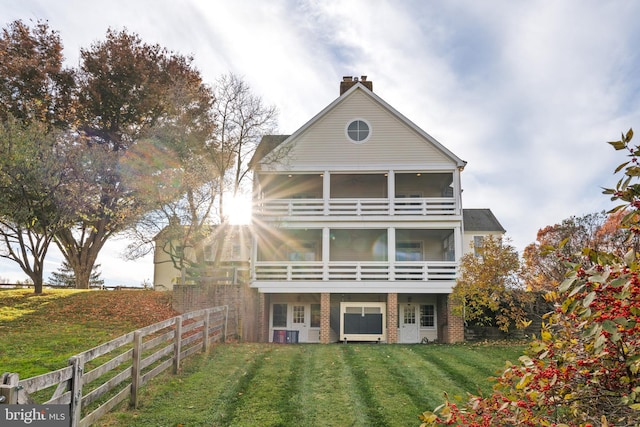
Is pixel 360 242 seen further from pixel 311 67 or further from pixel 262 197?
pixel 311 67

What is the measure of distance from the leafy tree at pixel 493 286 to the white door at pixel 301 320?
6804 mm

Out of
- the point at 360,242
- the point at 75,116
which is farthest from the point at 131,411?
the point at 75,116

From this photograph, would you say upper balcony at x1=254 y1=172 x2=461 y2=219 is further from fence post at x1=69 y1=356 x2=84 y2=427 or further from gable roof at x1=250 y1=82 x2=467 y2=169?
fence post at x1=69 y1=356 x2=84 y2=427

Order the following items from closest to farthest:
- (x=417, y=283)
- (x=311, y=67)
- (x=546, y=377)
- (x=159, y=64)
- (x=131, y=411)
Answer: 1. (x=546, y=377)
2. (x=131, y=411)
3. (x=311, y=67)
4. (x=417, y=283)
5. (x=159, y=64)

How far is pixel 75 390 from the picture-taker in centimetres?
575

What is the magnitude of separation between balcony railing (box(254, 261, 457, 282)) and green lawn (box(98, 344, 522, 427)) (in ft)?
19.4

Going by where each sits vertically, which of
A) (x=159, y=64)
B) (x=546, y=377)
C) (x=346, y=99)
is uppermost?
(x=159, y=64)

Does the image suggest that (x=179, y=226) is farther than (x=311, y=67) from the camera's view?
Yes

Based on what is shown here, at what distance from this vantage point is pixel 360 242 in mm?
23031

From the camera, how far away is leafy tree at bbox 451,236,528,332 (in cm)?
1731

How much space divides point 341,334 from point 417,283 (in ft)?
13.0

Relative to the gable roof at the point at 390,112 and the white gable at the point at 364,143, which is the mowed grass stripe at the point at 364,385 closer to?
the white gable at the point at 364,143

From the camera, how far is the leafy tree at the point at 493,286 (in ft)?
56.8

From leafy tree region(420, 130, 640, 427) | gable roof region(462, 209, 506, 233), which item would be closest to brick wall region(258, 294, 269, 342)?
leafy tree region(420, 130, 640, 427)
